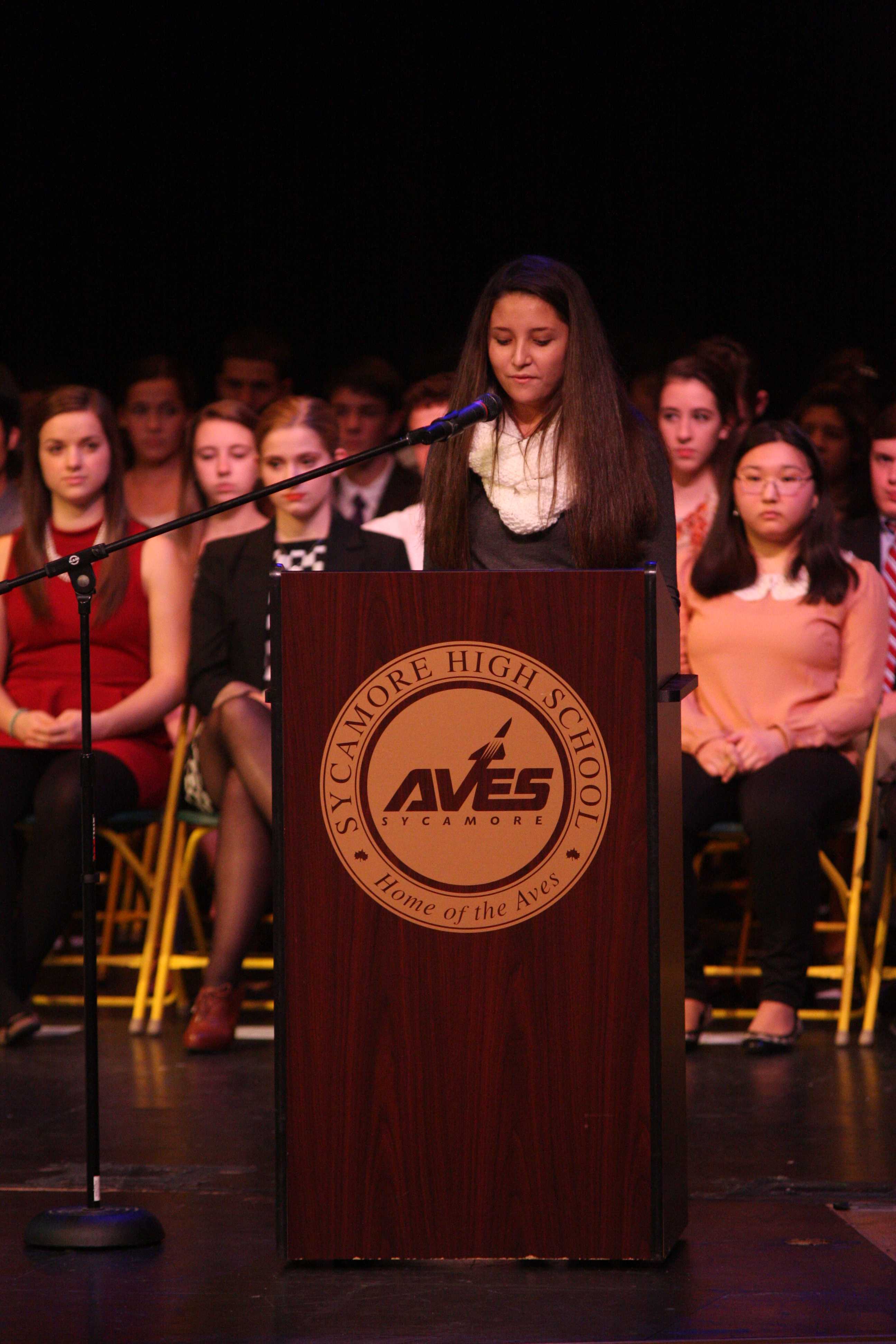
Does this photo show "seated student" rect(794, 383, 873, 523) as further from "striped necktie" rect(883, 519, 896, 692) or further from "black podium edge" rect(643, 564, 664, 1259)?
"black podium edge" rect(643, 564, 664, 1259)

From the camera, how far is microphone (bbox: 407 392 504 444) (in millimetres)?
2260

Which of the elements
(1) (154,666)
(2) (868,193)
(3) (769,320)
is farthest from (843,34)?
(1) (154,666)

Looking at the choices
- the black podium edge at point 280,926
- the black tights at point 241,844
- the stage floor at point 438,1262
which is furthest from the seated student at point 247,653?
the black podium edge at point 280,926

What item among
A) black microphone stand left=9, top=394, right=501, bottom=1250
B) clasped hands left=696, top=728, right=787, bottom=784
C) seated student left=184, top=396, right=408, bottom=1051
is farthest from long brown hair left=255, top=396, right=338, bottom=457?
black microphone stand left=9, top=394, right=501, bottom=1250

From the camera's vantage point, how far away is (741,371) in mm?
5160

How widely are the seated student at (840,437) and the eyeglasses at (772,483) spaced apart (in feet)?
3.04

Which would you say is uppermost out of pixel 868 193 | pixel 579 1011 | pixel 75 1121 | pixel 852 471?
pixel 868 193

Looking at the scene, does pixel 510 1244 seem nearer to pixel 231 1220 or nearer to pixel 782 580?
pixel 231 1220

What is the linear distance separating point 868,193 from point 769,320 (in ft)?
1.69

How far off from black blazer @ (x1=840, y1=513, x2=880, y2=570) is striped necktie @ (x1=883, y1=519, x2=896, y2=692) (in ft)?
0.08

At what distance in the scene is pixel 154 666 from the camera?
4547 millimetres

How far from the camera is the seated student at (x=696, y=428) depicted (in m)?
4.91

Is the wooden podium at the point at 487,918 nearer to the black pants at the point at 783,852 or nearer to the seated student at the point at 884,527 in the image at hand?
the black pants at the point at 783,852

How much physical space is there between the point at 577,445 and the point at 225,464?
8.43ft
